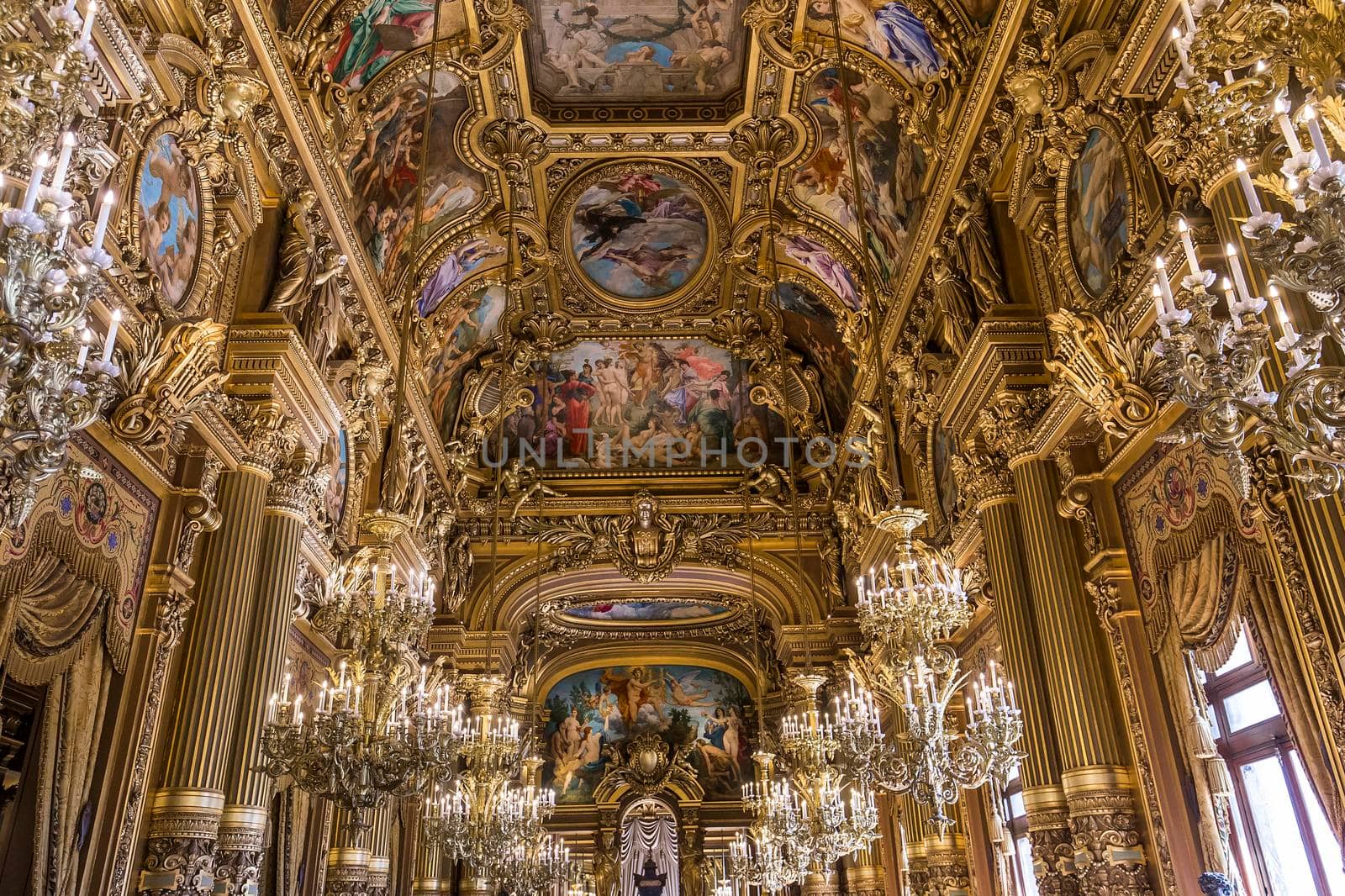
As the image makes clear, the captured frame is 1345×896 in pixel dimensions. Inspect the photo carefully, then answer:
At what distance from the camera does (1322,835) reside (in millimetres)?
5531

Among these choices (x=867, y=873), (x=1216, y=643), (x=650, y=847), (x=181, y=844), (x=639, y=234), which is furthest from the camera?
(x=650, y=847)

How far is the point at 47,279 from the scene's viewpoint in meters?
3.54

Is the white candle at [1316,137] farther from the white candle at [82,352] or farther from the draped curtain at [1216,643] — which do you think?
the white candle at [82,352]

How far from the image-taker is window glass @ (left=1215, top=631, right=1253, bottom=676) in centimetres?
619

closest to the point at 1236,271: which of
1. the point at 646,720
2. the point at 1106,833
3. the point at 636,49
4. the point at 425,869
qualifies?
the point at 1106,833

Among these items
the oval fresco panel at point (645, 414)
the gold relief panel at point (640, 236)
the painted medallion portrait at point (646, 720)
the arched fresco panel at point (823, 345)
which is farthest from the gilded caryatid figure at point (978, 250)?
the painted medallion portrait at point (646, 720)

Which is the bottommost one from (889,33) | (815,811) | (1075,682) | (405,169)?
(815,811)

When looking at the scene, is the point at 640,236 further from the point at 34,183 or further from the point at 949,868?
the point at 34,183

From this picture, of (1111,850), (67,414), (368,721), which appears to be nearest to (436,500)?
(368,721)

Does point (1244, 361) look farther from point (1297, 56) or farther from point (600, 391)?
point (600, 391)

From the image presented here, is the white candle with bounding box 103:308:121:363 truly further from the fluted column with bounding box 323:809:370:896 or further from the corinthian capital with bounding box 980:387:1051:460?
the fluted column with bounding box 323:809:370:896

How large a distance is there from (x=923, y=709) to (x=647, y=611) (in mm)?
18791

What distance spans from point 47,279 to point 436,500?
13140 mm

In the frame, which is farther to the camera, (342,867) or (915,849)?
(915,849)
